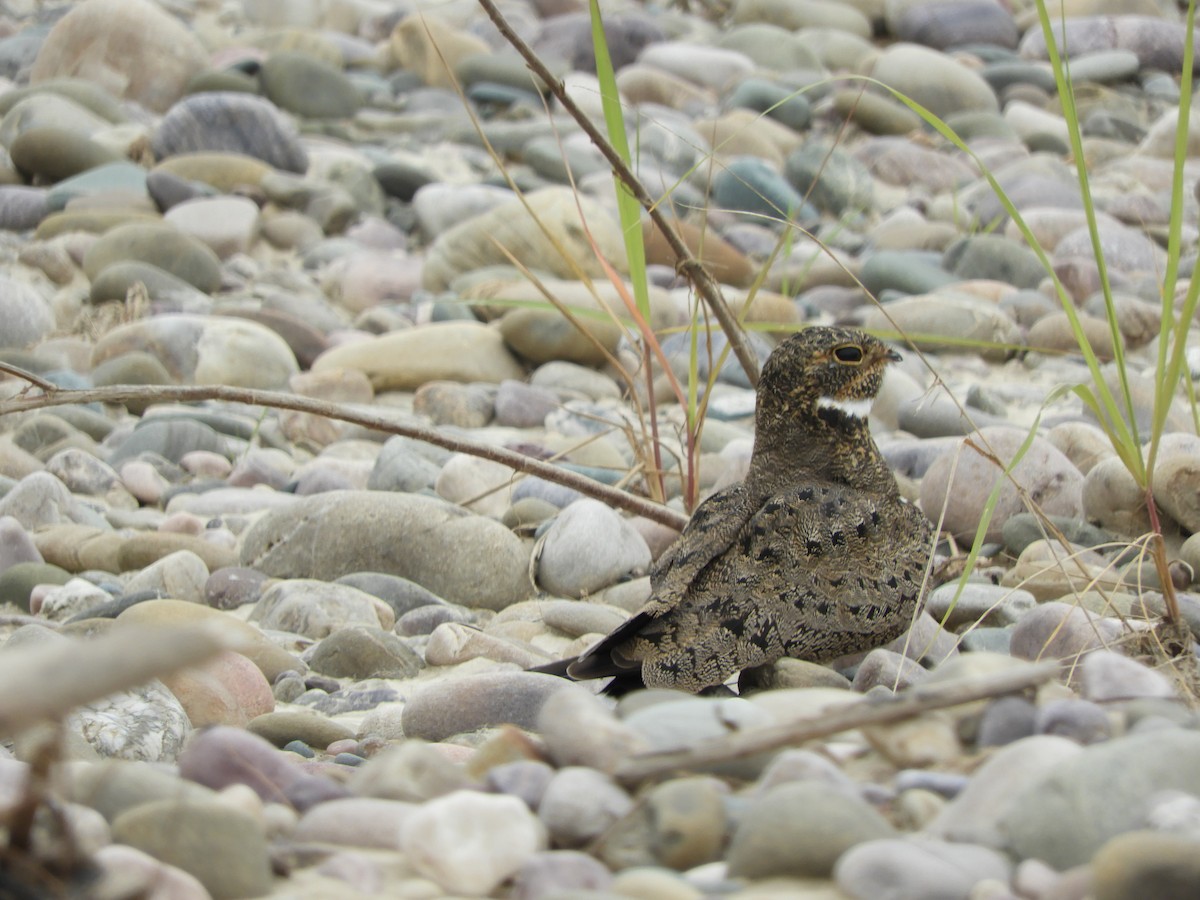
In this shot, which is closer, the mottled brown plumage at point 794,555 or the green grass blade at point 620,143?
the mottled brown plumage at point 794,555

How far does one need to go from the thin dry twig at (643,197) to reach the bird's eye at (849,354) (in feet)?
2.09

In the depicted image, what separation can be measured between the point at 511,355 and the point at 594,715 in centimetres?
495

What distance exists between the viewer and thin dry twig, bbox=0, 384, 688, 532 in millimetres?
3475

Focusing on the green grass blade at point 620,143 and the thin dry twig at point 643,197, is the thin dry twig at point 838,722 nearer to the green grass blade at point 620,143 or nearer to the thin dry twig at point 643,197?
the thin dry twig at point 643,197

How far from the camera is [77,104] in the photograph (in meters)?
10.1

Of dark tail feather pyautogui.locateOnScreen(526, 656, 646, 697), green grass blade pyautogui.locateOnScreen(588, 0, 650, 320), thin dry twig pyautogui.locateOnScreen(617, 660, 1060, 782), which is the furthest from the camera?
green grass blade pyautogui.locateOnScreen(588, 0, 650, 320)

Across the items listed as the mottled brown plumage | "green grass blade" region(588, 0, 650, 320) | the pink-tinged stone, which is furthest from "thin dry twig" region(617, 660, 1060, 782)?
"green grass blade" region(588, 0, 650, 320)

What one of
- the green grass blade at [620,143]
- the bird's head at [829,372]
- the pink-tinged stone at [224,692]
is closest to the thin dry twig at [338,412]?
the green grass blade at [620,143]

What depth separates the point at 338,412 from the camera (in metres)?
3.85

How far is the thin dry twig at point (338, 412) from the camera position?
3.47 m

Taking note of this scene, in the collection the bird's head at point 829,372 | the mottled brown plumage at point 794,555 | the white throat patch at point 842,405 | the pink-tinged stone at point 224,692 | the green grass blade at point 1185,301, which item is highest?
the green grass blade at point 1185,301

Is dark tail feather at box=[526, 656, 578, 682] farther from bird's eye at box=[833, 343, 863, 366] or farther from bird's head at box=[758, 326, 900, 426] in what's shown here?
bird's eye at box=[833, 343, 863, 366]

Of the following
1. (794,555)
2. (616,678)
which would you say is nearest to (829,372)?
(794,555)

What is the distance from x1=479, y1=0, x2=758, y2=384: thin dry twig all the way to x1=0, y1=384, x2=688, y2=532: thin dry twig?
1.85 ft
